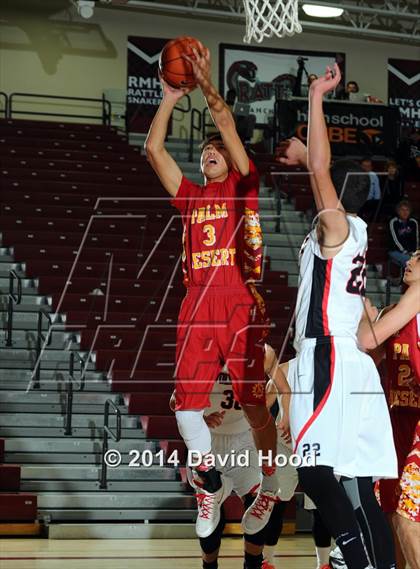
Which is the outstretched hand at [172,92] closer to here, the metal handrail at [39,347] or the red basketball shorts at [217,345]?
the red basketball shorts at [217,345]

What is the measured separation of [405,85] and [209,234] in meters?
17.0

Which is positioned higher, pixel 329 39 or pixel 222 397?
pixel 329 39

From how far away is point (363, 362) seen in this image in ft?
17.0

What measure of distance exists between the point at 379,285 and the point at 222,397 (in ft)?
30.1

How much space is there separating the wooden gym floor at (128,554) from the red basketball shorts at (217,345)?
269 centimetres

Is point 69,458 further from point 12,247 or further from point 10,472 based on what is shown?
point 12,247

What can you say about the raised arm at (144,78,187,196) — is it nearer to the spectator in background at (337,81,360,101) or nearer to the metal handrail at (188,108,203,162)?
the metal handrail at (188,108,203,162)

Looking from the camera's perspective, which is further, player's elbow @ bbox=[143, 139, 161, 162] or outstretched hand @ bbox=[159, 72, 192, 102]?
player's elbow @ bbox=[143, 139, 161, 162]

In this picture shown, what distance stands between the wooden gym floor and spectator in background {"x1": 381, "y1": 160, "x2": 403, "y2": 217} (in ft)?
26.7

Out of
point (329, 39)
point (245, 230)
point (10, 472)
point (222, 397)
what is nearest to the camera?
point (245, 230)

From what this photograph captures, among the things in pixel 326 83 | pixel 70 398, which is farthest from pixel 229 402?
pixel 70 398

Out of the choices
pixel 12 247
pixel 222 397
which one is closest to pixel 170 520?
pixel 222 397

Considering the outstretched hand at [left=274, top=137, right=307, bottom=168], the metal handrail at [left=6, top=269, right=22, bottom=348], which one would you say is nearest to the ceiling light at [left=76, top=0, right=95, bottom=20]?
the metal handrail at [left=6, top=269, right=22, bottom=348]

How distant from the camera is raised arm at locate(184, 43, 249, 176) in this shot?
19.9ft
